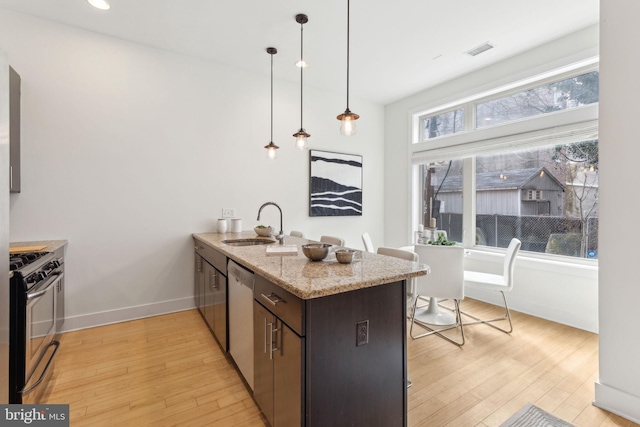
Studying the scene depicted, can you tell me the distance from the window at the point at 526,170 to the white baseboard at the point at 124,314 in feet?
12.2

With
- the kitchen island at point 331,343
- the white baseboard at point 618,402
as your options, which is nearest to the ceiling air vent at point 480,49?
the kitchen island at point 331,343

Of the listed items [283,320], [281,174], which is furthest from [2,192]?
[281,174]

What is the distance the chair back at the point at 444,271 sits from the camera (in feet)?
8.46

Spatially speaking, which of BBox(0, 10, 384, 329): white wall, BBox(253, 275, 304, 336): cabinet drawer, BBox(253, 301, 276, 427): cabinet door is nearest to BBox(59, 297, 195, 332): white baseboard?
BBox(0, 10, 384, 329): white wall

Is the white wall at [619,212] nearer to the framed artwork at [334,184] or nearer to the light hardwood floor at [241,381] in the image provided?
the light hardwood floor at [241,381]

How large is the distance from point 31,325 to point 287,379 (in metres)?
1.57

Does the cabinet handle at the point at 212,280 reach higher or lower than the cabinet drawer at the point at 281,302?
lower

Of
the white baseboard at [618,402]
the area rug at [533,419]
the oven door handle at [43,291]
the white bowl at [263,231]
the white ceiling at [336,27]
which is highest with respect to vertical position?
the white ceiling at [336,27]

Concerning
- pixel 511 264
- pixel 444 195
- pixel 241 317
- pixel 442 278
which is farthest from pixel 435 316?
pixel 241 317

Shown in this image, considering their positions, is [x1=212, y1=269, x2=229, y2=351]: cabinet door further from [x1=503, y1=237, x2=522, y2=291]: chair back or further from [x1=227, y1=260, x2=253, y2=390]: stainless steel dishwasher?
[x1=503, y1=237, x2=522, y2=291]: chair back

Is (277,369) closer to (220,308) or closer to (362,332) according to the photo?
(362,332)

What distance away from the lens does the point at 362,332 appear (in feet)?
4.42

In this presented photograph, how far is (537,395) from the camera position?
1.86m

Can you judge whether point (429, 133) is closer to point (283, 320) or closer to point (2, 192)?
point (283, 320)
